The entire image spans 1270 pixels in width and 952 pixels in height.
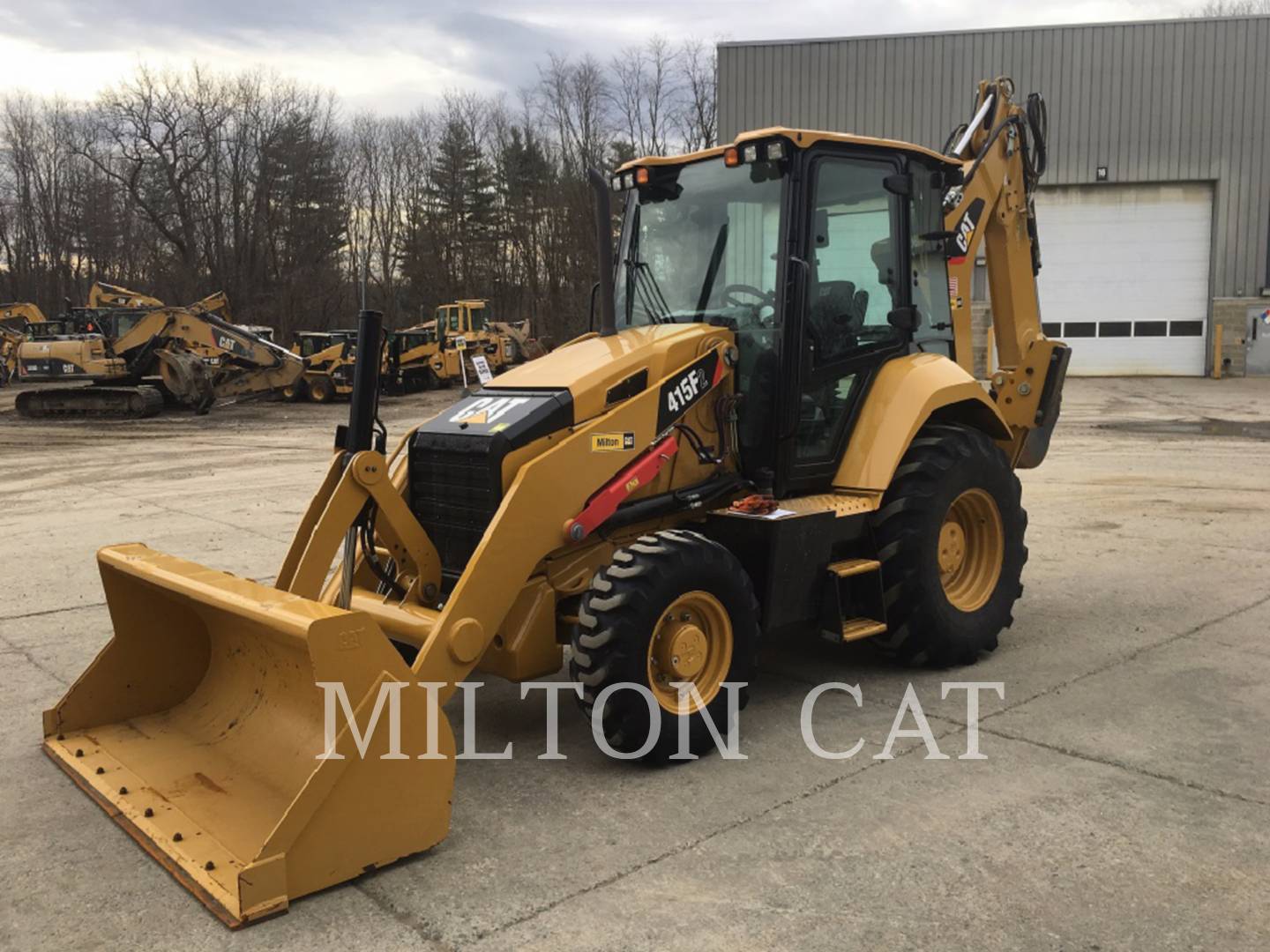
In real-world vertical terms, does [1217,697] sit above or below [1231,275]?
below

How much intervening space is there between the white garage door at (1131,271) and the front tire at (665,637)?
26.6 metres

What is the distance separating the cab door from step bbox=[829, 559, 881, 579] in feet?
1.38

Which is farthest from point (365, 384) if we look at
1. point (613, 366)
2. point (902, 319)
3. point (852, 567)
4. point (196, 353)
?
point (196, 353)

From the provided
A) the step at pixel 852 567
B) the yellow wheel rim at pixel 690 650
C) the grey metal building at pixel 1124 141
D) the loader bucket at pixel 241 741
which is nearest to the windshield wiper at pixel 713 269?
the step at pixel 852 567

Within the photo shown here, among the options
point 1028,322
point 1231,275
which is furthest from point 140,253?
point 1028,322

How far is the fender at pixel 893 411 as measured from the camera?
5.41 metres

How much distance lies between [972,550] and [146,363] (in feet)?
77.1

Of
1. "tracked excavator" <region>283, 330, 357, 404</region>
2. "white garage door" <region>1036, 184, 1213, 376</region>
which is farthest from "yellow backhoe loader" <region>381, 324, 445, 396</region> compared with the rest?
"white garage door" <region>1036, 184, 1213, 376</region>

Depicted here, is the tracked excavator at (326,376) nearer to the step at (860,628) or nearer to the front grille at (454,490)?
the front grille at (454,490)

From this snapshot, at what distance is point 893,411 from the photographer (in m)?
5.50

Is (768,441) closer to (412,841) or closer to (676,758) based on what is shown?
(676,758)

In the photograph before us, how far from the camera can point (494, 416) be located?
186 inches

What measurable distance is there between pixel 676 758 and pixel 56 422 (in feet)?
76.3

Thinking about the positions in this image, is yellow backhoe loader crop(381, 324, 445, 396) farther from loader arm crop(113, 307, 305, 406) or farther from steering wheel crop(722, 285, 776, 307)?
steering wheel crop(722, 285, 776, 307)
